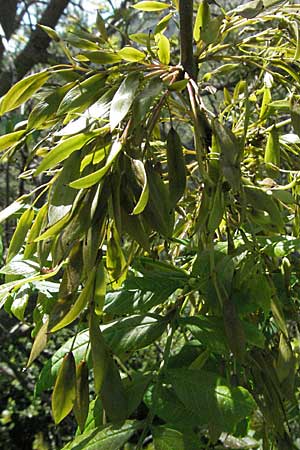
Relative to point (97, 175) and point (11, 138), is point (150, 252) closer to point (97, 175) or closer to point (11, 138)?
point (97, 175)

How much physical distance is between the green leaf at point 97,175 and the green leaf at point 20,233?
16 centimetres

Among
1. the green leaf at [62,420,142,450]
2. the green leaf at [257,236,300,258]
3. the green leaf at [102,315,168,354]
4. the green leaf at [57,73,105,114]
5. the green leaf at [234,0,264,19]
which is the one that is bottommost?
the green leaf at [62,420,142,450]

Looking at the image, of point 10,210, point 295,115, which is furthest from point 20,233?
→ point 295,115

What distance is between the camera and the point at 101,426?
42 cm

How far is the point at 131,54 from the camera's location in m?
0.47

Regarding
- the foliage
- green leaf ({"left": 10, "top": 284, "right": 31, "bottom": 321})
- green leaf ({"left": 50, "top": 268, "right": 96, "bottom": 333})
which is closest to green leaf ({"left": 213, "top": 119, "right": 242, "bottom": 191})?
the foliage

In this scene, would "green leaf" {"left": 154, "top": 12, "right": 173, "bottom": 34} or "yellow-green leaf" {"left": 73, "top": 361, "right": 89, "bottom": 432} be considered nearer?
"yellow-green leaf" {"left": 73, "top": 361, "right": 89, "bottom": 432}

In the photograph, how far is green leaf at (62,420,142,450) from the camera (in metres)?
0.41

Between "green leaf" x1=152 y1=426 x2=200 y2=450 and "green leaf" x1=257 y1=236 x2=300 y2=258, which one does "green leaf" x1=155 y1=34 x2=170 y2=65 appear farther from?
"green leaf" x1=152 y1=426 x2=200 y2=450

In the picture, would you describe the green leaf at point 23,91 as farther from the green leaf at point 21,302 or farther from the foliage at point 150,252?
the green leaf at point 21,302

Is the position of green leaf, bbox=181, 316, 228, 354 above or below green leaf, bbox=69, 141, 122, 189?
below

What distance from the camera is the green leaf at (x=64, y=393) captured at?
41 centimetres

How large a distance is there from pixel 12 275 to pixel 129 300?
13cm

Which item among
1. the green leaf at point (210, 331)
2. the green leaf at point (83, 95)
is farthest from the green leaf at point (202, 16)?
the green leaf at point (210, 331)
